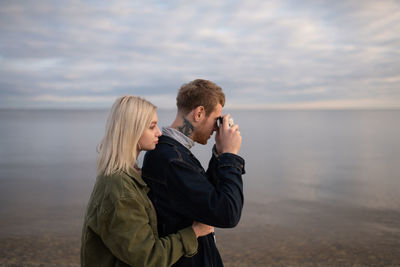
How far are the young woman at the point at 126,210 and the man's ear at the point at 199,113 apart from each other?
41cm

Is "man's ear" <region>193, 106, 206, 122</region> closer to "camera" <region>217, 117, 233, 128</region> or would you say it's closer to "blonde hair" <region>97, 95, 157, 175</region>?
"camera" <region>217, 117, 233, 128</region>

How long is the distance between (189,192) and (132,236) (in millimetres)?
464

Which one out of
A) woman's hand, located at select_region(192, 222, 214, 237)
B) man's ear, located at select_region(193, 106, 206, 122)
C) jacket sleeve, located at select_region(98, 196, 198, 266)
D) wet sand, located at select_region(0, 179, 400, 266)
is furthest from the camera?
wet sand, located at select_region(0, 179, 400, 266)

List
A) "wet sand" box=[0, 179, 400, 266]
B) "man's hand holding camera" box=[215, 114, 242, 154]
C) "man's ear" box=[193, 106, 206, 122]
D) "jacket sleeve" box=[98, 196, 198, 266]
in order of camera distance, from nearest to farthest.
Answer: "jacket sleeve" box=[98, 196, 198, 266], "man's hand holding camera" box=[215, 114, 242, 154], "man's ear" box=[193, 106, 206, 122], "wet sand" box=[0, 179, 400, 266]

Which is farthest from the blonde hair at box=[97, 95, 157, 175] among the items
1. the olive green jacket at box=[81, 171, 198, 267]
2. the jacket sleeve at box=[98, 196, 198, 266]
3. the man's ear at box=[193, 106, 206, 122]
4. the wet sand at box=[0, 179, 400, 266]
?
the wet sand at box=[0, 179, 400, 266]

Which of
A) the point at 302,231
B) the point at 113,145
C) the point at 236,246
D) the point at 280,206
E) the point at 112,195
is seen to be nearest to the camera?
the point at 112,195

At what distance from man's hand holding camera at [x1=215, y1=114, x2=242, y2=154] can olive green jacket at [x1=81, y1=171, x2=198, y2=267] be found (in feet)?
2.36

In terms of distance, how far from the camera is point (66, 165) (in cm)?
2552

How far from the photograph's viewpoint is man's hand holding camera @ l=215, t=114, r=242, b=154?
2578 millimetres

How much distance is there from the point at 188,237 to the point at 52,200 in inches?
544

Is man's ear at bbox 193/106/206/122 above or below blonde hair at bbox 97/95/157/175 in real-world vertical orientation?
above

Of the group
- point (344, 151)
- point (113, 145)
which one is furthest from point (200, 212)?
point (344, 151)

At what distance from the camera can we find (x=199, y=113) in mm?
2771

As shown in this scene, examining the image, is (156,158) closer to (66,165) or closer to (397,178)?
(397,178)
